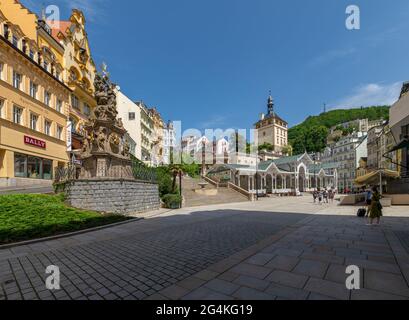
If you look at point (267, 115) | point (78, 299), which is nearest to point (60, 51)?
point (78, 299)

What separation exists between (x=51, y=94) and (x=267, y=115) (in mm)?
93537

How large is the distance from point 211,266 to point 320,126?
119565mm

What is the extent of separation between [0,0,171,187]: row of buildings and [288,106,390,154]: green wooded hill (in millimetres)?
95020

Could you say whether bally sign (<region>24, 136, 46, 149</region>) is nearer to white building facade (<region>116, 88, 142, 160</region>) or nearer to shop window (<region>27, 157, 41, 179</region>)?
shop window (<region>27, 157, 41, 179</region>)

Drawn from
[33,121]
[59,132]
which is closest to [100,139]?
[33,121]

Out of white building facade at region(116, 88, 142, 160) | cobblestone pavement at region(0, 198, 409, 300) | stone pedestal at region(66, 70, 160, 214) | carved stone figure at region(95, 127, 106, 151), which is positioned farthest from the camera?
white building facade at region(116, 88, 142, 160)

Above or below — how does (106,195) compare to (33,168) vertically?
below

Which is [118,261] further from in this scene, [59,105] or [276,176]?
[276,176]

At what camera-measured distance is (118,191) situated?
51.8 feet

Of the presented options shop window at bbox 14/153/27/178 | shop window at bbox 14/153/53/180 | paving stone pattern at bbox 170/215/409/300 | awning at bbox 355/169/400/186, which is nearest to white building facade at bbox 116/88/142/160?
shop window at bbox 14/153/53/180

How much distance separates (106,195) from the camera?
15312mm

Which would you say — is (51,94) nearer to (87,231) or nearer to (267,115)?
(87,231)

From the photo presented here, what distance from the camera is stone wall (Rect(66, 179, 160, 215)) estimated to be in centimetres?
1467

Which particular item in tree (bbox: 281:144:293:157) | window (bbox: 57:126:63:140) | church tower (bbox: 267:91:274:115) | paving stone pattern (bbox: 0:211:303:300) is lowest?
paving stone pattern (bbox: 0:211:303:300)
